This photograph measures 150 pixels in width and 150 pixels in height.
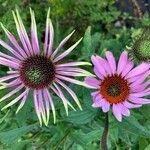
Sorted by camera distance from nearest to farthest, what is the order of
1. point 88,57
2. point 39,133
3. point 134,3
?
point 88,57 → point 39,133 → point 134,3

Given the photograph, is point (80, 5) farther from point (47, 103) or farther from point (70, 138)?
point (47, 103)

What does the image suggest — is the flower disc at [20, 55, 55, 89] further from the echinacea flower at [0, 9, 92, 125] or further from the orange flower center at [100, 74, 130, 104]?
the orange flower center at [100, 74, 130, 104]

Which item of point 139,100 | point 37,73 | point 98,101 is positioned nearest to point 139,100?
point 139,100

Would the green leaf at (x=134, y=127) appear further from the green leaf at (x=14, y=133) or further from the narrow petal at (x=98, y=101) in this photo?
the green leaf at (x=14, y=133)

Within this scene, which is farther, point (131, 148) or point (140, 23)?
point (140, 23)

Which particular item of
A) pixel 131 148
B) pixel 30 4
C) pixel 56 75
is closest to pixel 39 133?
pixel 131 148

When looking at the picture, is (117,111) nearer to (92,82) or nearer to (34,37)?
(92,82)

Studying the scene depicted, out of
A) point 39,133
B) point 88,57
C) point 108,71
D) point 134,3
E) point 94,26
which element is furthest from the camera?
point 94,26

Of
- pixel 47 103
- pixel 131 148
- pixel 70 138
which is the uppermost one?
pixel 47 103
